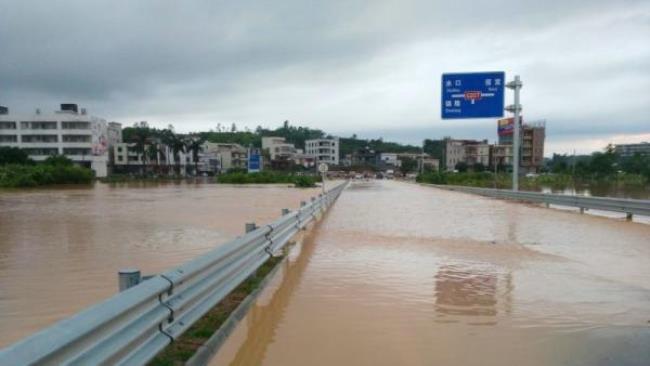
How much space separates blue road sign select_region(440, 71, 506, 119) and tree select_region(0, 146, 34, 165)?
3143 inches

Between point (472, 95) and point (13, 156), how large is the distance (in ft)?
278

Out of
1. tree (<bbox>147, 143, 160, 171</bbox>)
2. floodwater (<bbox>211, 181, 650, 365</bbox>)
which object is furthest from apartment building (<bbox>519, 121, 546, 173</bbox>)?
floodwater (<bbox>211, 181, 650, 365</bbox>)

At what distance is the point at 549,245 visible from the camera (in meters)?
11.6

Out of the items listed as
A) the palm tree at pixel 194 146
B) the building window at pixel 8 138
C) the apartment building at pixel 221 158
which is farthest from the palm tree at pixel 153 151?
the building window at pixel 8 138

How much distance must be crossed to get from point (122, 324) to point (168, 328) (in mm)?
790

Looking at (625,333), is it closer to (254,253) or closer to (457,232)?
(254,253)

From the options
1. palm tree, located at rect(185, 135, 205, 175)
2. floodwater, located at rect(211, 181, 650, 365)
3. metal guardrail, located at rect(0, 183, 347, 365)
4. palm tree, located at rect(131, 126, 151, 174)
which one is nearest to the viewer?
metal guardrail, located at rect(0, 183, 347, 365)

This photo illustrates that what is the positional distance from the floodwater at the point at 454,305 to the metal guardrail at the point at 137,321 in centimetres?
59

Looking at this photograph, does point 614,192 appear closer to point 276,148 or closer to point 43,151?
point 43,151

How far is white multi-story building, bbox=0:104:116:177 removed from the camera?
98000 millimetres

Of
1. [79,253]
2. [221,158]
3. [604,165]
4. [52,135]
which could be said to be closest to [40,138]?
[52,135]

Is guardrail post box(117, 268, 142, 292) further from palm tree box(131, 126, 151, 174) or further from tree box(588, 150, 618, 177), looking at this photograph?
palm tree box(131, 126, 151, 174)

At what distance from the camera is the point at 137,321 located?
3393 mm

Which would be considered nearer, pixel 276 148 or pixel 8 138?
pixel 8 138
